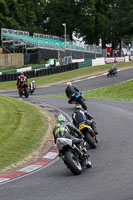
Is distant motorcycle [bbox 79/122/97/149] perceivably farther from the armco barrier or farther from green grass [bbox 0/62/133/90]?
the armco barrier

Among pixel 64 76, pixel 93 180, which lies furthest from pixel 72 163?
pixel 64 76

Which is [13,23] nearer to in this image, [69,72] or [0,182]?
[69,72]

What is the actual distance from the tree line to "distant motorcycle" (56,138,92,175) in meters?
71.8

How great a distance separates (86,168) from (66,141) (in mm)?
1042

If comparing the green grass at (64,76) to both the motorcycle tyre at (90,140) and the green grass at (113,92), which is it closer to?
the green grass at (113,92)

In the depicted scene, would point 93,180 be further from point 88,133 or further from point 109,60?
point 109,60

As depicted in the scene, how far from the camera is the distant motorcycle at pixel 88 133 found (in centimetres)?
1245

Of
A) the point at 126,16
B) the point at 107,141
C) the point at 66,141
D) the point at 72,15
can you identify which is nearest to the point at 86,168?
the point at 66,141

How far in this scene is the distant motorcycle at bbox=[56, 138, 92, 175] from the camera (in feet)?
31.3

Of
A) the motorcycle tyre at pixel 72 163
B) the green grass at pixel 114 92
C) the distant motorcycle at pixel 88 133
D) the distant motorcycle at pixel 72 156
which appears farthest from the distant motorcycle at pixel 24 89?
the motorcycle tyre at pixel 72 163

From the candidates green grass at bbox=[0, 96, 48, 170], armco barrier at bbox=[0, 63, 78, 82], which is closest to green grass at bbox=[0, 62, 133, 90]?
armco barrier at bbox=[0, 63, 78, 82]

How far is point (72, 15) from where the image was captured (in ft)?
298

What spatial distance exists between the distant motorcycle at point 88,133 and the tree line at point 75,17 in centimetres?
6917

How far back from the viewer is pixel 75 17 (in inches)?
3573
